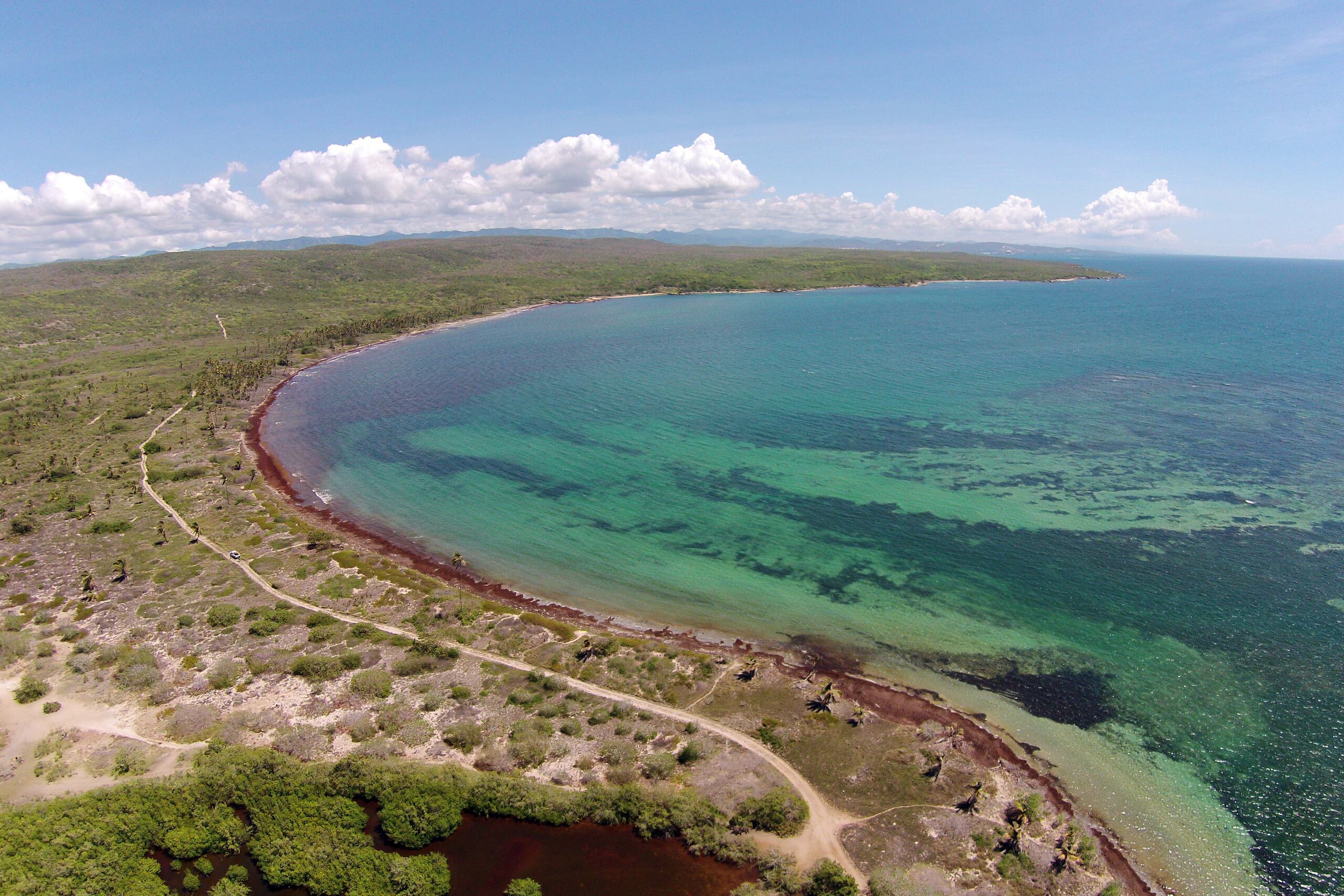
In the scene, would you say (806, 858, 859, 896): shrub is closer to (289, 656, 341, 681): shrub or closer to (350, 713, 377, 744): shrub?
(350, 713, 377, 744): shrub

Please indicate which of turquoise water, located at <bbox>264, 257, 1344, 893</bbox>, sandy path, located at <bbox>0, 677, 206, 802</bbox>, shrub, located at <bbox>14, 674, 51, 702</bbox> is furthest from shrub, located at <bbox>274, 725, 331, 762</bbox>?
turquoise water, located at <bbox>264, 257, 1344, 893</bbox>

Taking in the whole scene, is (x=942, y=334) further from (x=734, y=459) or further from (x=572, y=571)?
(x=572, y=571)

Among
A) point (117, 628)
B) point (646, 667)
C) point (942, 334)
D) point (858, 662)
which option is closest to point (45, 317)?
point (117, 628)

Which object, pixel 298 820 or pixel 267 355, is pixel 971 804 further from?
pixel 267 355

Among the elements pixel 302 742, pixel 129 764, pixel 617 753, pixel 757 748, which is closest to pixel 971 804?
pixel 757 748

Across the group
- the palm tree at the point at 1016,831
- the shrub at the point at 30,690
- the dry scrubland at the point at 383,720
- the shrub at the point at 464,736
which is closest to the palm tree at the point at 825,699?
the dry scrubland at the point at 383,720
